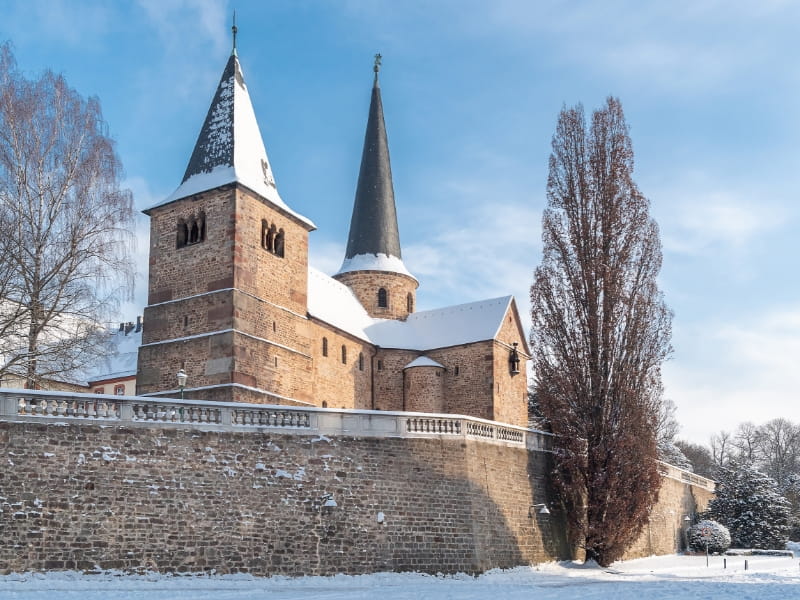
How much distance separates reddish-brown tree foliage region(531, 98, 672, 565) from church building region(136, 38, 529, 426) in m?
9.02

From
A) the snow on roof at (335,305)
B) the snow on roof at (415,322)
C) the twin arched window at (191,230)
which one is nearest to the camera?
the twin arched window at (191,230)

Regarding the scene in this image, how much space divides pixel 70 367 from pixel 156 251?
9.21m

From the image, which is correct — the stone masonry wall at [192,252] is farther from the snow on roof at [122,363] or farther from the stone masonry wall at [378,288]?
the snow on roof at [122,363]

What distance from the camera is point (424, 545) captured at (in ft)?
71.0

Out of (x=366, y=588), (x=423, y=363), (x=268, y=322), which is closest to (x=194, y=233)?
(x=268, y=322)

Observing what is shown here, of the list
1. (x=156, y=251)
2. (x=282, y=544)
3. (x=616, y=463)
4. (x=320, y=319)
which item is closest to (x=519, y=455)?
(x=616, y=463)

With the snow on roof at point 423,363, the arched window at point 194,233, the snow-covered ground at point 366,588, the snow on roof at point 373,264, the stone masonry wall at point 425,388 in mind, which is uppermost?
the snow on roof at point 373,264

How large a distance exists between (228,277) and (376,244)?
15.5 m

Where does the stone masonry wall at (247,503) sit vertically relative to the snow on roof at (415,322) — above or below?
below

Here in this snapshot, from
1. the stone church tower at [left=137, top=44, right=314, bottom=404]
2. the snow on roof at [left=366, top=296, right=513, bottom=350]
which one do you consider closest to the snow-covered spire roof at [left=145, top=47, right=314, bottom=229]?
the stone church tower at [left=137, top=44, right=314, bottom=404]

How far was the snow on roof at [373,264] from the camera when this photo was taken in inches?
1717

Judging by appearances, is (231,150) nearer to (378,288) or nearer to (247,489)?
(378,288)

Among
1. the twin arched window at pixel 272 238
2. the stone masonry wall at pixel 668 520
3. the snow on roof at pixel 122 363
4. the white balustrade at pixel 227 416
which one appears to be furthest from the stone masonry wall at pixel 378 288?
the white balustrade at pixel 227 416

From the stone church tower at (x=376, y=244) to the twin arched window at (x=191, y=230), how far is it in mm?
12897
